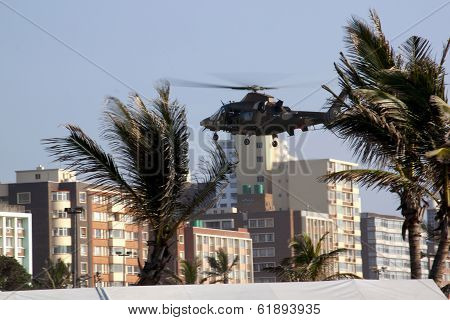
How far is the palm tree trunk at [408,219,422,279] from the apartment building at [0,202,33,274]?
152 m

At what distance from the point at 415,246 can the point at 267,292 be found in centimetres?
889

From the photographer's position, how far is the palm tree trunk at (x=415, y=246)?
26438 millimetres

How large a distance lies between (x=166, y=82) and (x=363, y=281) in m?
10.3

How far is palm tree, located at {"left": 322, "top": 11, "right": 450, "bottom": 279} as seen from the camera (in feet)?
80.4

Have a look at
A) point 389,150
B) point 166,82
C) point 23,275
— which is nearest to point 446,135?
point 389,150

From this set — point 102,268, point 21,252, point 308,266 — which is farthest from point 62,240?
point 308,266

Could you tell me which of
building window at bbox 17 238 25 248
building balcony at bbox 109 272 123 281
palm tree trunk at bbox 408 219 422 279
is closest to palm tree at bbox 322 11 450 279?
palm tree trunk at bbox 408 219 422 279

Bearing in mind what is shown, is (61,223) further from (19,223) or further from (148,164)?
(148,164)

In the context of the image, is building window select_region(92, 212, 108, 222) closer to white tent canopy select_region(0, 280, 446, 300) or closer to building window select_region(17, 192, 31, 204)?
building window select_region(17, 192, 31, 204)

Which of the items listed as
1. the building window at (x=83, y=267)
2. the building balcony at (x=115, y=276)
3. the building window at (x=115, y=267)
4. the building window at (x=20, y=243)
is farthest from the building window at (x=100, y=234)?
the building window at (x=20, y=243)

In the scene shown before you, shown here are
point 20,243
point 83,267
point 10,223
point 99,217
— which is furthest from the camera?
point 99,217

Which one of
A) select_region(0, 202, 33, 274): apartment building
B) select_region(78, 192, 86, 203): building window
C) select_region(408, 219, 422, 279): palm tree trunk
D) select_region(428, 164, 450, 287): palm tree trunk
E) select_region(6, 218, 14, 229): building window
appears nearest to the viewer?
select_region(428, 164, 450, 287): palm tree trunk

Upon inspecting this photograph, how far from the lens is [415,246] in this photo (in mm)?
26844
